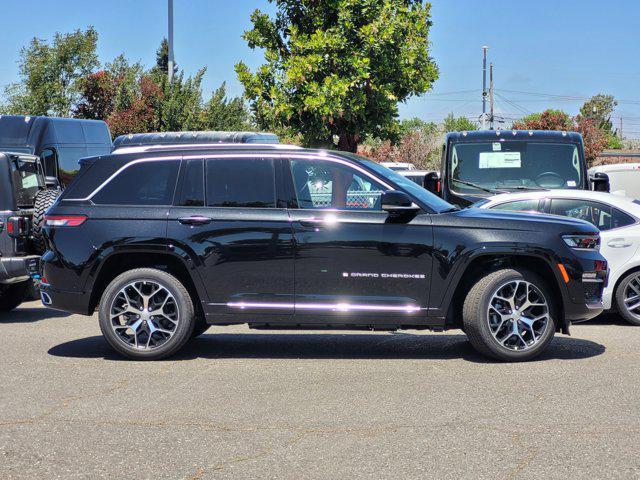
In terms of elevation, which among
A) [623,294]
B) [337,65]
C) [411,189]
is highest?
[337,65]

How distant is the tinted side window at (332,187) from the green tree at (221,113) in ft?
83.7

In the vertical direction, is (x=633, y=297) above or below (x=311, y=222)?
below

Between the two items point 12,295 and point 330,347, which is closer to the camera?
point 330,347

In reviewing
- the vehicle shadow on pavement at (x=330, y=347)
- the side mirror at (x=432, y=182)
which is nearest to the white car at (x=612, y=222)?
the vehicle shadow on pavement at (x=330, y=347)

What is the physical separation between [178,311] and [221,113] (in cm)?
2713

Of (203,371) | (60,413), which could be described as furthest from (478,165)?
(60,413)

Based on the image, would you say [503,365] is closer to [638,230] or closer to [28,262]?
[638,230]

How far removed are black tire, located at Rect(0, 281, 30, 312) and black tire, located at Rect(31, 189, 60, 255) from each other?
0.82 metres

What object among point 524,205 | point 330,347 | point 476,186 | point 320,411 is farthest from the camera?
point 476,186

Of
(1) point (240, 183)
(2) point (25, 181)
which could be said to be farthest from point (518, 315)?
(2) point (25, 181)

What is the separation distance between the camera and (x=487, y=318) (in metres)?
7.80

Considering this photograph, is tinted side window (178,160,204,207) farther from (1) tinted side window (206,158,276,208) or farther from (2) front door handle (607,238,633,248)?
(2) front door handle (607,238,633,248)

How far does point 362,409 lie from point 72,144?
1479 cm

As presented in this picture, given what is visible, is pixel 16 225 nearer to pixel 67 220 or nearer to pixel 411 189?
pixel 67 220
